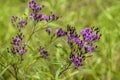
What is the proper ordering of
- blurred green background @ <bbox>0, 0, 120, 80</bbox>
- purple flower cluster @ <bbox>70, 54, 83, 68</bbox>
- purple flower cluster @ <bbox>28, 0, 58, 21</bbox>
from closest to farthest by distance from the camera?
purple flower cluster @ <bbox>70, 54, 83, 68</bbox>, purple flower cluster @ <bbox>28, 0, 58, 21</bbox>, blurred green background @ <bbox>0, 0, 120, 80</bbox>

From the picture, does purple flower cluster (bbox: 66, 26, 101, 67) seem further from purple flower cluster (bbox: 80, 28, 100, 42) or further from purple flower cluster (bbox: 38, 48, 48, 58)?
purple flower cluster (bbox: 38, 48, 48, 58)

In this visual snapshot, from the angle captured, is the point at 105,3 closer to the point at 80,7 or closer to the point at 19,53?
the point at 80,7

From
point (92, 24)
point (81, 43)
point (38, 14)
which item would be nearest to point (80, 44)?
point (81, 43)

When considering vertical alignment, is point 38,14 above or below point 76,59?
above

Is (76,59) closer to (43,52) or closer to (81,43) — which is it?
(81,43)

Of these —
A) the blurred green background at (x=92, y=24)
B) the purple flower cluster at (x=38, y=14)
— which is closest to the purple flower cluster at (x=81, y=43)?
the purple flower cluster at (x=38, y=14)

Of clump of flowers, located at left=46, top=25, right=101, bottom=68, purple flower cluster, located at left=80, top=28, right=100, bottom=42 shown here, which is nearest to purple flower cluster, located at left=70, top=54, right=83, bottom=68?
clump of flowers, located at left=46, top=25, right=101, bottom=68

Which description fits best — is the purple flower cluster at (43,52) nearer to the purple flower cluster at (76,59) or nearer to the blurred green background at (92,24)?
the blurred green background at (92,24)

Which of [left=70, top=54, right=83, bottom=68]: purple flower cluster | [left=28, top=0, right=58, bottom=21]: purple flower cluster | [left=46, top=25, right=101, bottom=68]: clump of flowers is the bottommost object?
[left=70, top=54, right=83, bottom=68]: purple flower cluster

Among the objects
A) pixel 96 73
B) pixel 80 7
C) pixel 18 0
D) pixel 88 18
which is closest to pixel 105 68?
pixel 96 73
